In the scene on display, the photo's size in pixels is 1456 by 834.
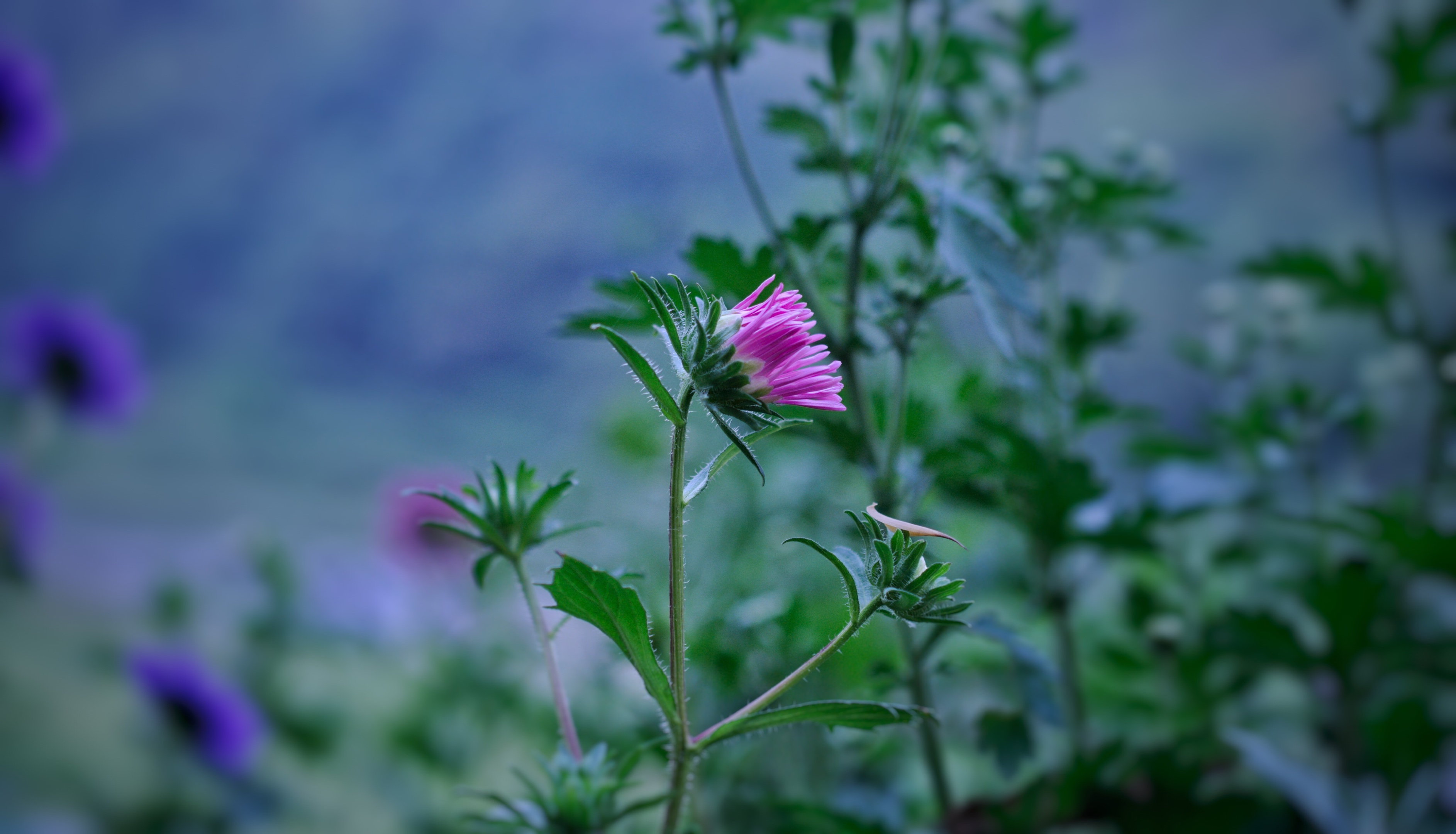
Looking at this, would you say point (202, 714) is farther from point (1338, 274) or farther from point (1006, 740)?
point (1338, 274)

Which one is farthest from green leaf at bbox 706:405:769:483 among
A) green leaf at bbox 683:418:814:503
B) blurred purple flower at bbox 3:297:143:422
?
blurred purple flower at bbox 3:297:143:422

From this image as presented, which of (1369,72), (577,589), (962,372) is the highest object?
(1369,72)

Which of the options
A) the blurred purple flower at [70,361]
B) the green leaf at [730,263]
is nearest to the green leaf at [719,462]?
the green leaf at [730,263]

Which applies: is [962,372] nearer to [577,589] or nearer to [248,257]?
[577,589]

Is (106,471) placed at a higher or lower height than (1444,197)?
lower

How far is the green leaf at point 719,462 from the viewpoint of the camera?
0.77ft

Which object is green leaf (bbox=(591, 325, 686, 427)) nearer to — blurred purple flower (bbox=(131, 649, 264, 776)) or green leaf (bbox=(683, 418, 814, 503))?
green leaf (bbox=(683, 418, 814, 503))

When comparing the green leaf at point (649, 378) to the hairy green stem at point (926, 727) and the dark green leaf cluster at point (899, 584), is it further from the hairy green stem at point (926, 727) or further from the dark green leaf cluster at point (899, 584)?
the hairy green stem at point (926, 727)

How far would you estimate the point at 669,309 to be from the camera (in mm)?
245

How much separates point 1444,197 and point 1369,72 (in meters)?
0.21

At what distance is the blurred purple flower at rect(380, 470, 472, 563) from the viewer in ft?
2.78

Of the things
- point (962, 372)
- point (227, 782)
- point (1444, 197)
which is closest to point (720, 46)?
point (962, 372)

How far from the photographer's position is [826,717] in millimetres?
257

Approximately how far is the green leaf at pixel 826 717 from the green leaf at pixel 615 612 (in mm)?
20
